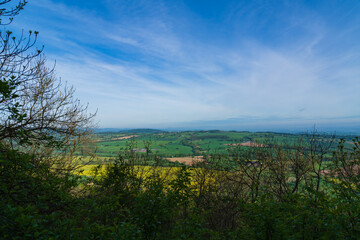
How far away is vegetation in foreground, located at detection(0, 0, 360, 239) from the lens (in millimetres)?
3637

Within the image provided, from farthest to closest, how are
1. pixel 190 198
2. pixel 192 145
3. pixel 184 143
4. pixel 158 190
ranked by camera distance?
pixel 184 143 < pixel 192 145 < pixel 190 198 < pixel 158 190

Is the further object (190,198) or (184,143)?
(184,143)

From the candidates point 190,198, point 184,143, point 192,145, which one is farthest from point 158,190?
point 184,143

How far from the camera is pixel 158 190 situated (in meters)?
4.90

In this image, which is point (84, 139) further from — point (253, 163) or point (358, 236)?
point (358, 236)

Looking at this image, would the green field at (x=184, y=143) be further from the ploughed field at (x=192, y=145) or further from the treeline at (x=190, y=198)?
the treeline at (x=190, y=198)

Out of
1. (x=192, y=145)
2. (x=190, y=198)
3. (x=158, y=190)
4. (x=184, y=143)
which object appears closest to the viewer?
(x=158, y=190)

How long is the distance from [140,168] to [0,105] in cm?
817

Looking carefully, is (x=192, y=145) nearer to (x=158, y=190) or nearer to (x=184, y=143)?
(x=184, y=143)

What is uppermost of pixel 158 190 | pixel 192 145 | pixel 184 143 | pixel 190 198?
pixel 158 190

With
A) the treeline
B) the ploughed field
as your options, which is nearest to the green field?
the ploughed field

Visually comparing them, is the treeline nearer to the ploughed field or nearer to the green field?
the ploughed field

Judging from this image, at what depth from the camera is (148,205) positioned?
4.48 metres

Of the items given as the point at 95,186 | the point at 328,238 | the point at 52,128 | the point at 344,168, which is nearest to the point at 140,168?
the point at 95,186
